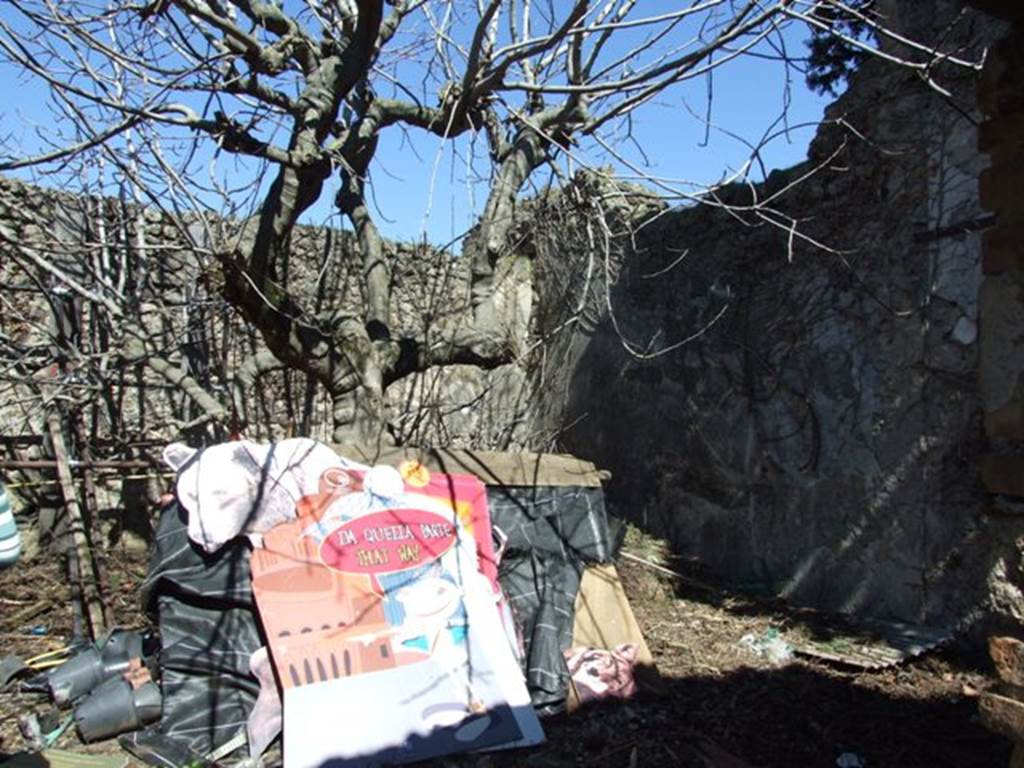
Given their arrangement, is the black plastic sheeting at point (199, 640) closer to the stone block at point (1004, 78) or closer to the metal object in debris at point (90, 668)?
the metal object in debris at point (90, 668)

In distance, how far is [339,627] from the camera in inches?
131

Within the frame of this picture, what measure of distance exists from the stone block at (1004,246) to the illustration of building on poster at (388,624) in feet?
7.67

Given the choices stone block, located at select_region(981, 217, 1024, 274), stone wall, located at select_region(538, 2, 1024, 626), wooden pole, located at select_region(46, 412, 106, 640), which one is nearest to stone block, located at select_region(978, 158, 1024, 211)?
stone block, located at select_region(981, 217, 1024, 274)

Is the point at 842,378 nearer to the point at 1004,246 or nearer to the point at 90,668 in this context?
the point at 1004,246

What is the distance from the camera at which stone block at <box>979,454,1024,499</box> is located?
1.81m

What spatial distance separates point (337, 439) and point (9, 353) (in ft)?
7.02

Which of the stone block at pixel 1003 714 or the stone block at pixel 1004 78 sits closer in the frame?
the stone block at pixel 1003 714

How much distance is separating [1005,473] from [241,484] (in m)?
2.80

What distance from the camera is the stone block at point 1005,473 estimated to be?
1807mm

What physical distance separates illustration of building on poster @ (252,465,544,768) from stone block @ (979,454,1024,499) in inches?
78.9

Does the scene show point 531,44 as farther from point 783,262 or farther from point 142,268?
point 142,268

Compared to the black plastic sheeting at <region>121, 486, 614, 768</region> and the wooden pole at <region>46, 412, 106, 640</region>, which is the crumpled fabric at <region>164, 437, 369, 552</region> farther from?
the wooden pole at <region>46, 412, 106, 640</region>

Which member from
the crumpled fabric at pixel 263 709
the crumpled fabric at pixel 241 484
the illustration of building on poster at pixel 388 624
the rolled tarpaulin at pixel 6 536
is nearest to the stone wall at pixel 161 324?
the crumpled fabric at pixel 241 484

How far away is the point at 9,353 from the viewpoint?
15.3ft
